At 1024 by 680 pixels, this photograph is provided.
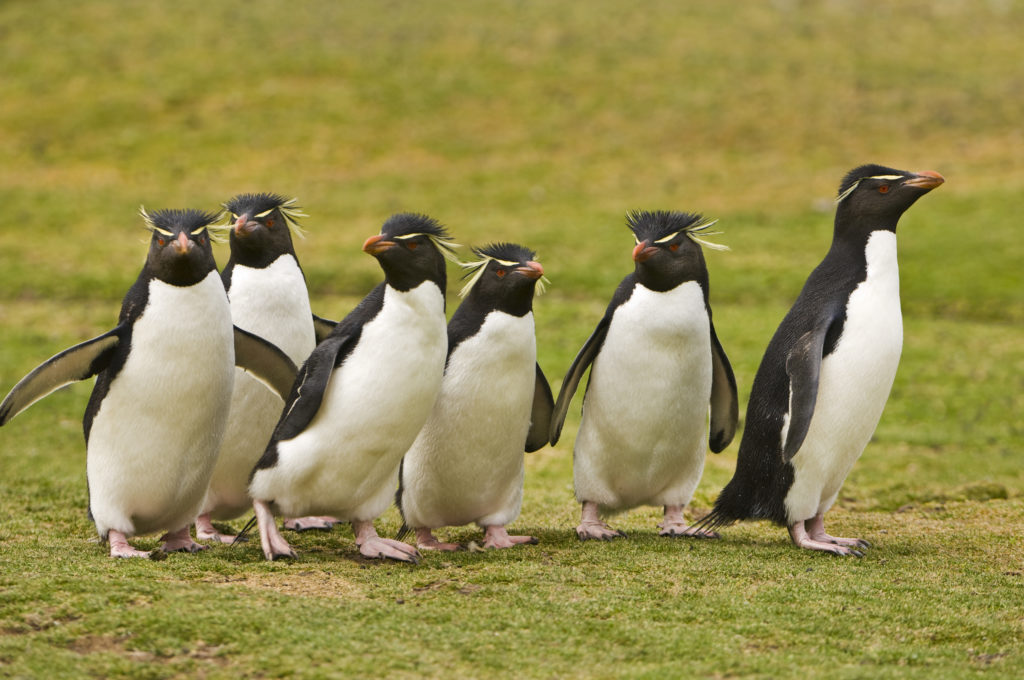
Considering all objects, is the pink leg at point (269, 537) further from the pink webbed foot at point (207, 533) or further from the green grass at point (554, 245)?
the pink webbed foot at point (207, 533)

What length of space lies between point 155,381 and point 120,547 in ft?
2.73

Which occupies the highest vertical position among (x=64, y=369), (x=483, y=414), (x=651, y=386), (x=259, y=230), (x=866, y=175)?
(x=866, y=175)

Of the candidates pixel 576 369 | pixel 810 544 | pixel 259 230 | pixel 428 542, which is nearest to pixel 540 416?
pixel 576 369

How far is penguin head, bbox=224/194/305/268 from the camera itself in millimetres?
6312

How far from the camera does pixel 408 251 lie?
17.6 feet

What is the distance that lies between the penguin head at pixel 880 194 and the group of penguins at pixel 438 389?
0.4 inches

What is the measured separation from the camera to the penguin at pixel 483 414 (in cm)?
572

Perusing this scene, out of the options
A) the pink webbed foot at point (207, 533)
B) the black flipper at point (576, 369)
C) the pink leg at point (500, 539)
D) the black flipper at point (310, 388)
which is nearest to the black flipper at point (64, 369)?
the black flipper at point (310, 388)

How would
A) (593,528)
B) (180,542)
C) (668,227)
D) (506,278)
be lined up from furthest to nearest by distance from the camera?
(593,528) → (668,227) → (180,542) → (506,278)

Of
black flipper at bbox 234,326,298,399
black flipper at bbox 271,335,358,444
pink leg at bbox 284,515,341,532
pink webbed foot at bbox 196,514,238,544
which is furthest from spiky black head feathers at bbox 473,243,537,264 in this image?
pink webbed foot at bbox 196,514,238,544

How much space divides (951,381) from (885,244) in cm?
772

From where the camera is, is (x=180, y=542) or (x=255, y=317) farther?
(x=255, y=317)

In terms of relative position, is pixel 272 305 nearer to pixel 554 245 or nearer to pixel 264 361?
pixel 264 361

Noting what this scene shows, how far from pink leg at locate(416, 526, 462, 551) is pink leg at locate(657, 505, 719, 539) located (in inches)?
47.6
